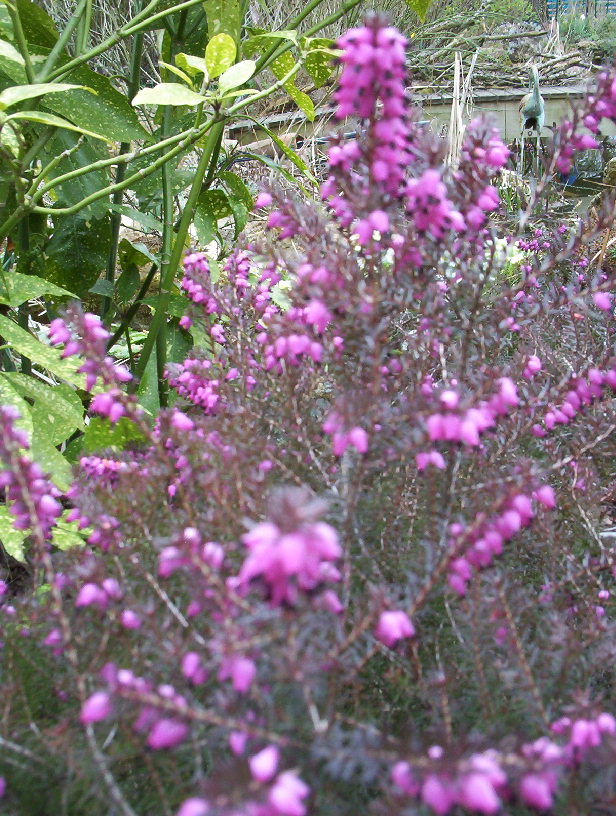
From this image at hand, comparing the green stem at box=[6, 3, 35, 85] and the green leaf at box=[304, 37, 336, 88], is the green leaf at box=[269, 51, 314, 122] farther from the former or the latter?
the green stem at box=[6, 3, 35, 85]

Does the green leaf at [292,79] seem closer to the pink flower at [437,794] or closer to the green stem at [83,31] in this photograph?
the green stem at [83,31]

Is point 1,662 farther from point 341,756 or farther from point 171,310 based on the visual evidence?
point 171,310

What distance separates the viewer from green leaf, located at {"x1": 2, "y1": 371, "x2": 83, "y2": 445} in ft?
6.23

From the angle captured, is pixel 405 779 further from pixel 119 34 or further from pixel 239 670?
pixel 119 34

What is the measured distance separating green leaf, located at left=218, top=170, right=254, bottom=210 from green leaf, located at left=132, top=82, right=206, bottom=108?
0.84 meters

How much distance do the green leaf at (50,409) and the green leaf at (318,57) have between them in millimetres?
1120

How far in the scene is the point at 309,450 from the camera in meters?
1.26

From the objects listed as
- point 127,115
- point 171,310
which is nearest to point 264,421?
point 171,310

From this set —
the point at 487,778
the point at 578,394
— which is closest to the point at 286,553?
the point at 487,778

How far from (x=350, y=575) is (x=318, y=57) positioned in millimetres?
1656

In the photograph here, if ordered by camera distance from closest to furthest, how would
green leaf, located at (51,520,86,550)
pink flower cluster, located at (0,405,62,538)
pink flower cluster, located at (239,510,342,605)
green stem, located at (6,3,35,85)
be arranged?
1. pink flower cluster, located at (239,510,342,605)
2. pink flower cluster, located at (0,405,62,538)
3. green leaf, located at (51,520,86,550)
4. green stem, located at (6,3,35,85)

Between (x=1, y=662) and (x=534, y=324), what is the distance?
153 centimetres

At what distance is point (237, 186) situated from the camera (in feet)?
8.43

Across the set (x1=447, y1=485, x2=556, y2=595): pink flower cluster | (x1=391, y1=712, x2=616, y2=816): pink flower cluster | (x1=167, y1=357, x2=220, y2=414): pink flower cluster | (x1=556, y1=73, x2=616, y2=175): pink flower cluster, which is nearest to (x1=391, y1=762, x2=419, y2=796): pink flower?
(x1=391, y1=712, x2=616, y2=816): pink flower cluster
